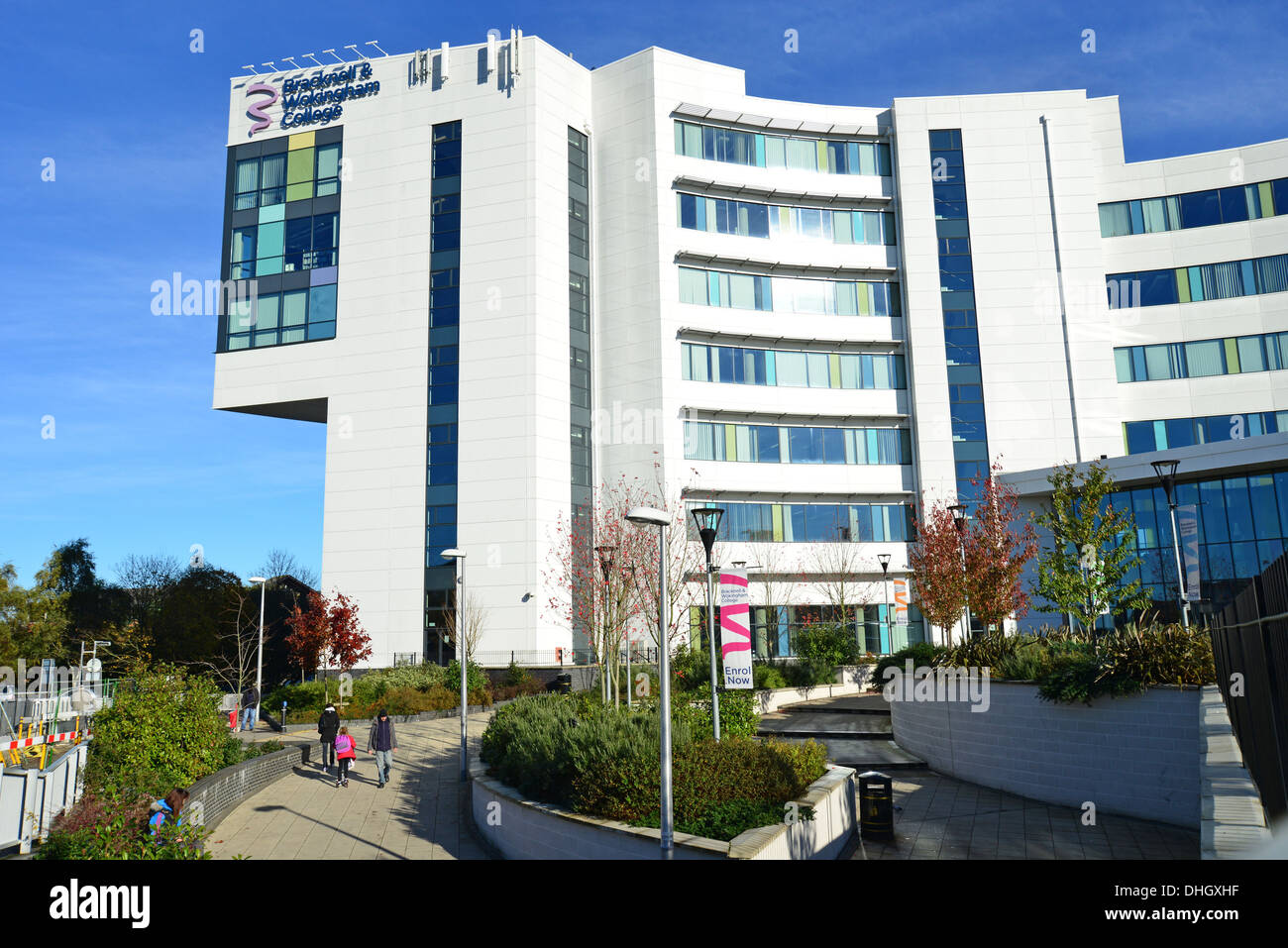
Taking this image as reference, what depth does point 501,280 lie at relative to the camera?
46.3 metres

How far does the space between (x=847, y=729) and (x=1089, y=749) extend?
1023 cm

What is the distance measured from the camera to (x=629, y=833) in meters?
10.9

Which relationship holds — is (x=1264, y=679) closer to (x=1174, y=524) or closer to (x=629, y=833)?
(x=629, y=833)

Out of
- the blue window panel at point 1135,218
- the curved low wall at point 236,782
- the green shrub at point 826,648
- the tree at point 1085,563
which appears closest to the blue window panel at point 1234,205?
the blue window panel at point 1135,218

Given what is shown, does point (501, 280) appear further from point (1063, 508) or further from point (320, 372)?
point (1063, 508)

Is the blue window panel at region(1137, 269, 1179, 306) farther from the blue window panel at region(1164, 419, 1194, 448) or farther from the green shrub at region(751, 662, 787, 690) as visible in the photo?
the green shrub at region(751, 662, 787, 690)

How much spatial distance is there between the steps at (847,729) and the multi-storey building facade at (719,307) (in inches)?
544

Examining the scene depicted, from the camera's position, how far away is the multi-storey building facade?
46.0m

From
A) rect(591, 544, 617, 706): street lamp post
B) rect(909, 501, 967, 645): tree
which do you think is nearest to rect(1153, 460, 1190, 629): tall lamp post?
rect(909, 501, 967, 645): tree

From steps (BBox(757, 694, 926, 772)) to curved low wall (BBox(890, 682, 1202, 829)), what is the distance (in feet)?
6.81

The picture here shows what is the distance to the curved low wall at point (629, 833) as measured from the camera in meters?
10.2

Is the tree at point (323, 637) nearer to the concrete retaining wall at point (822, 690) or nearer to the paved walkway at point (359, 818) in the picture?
the paved walkway at point (359, 818)
